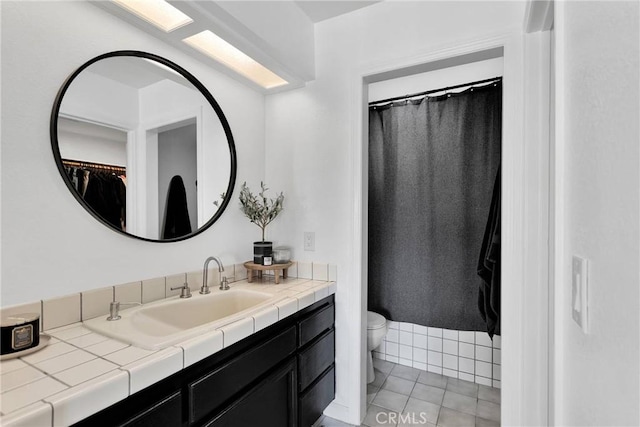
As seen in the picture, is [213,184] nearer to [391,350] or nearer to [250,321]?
[250,321]

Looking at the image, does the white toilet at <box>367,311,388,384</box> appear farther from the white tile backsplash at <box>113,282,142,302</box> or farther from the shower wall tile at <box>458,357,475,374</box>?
the white tile backsplash at <box>113,282,142,302</box>

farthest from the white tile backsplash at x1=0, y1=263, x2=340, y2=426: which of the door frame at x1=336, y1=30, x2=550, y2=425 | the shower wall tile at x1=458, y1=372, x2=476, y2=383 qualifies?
the shower wall tile at x1=458, y1=372, x2=476, y2=383

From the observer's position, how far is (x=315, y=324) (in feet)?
5.55

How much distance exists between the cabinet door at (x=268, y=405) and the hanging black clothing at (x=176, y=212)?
33.4 inches

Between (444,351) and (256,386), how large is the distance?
179 cm

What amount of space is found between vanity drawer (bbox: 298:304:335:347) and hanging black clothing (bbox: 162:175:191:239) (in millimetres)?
794

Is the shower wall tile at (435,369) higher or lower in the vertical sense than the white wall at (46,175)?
lower

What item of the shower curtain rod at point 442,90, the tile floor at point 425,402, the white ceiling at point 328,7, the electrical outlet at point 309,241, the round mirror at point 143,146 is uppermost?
the white ceiling at point 328,7

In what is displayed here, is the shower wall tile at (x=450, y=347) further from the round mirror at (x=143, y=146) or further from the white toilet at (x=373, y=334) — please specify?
the round mirror at (x=143, y=146)

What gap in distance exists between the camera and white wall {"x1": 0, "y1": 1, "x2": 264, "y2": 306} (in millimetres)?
1040

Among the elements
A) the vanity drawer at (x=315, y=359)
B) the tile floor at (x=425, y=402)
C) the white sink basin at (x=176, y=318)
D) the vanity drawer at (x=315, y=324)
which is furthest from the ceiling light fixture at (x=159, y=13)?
the tile floor at (x=425, y=402)

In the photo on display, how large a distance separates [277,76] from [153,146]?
2.94 ft

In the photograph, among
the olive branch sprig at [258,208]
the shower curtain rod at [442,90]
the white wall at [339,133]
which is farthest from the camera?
the shower curtain rod at [442,90]

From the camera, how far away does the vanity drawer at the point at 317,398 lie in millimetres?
1565
